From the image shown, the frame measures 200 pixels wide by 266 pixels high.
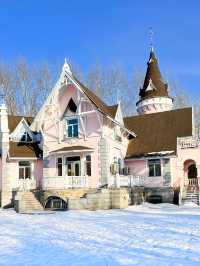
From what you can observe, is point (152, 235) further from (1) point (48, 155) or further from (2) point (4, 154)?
(2) point (4, 154)

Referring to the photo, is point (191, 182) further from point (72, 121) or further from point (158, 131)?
point (72, 121)

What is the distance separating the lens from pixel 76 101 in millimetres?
26219

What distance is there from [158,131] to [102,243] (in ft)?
63.2

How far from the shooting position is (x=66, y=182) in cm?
2353

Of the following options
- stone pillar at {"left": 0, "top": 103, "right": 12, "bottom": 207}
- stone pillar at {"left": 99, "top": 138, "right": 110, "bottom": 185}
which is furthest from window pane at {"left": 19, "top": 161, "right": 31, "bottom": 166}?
stone pillar at {"left": 99, "top": 138, "right": 110, "bottom": 185}

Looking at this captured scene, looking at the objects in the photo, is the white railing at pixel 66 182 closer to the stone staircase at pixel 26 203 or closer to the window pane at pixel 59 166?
the stone staircase at pixel 26 203

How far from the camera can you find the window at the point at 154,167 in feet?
86.2

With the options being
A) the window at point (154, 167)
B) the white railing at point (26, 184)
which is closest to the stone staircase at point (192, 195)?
the window at point (154, 167)

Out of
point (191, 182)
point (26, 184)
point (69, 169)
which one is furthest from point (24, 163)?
point (191, 182)

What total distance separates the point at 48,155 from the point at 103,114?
216 inches

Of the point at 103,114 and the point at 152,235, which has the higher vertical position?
the point at 103,114

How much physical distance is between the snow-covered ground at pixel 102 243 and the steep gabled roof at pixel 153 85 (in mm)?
27945

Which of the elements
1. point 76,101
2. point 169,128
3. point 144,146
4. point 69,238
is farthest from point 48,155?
point 69,238

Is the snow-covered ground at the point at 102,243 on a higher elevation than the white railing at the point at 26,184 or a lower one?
lower
